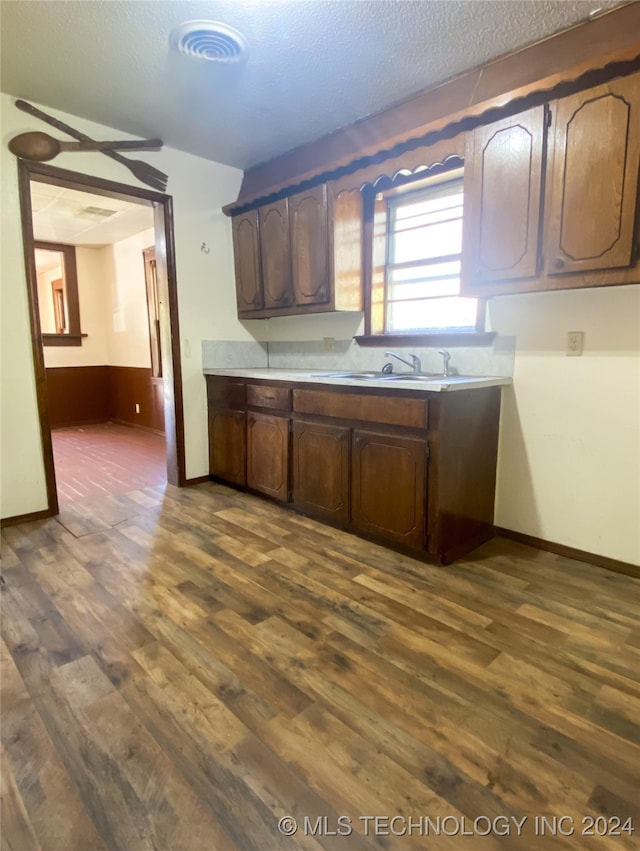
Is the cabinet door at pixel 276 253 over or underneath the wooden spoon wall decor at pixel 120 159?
underneath

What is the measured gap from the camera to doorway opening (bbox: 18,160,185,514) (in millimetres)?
3354

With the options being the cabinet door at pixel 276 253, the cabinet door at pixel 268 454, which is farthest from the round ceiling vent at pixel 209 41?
the cabinet door at pixel 268 454

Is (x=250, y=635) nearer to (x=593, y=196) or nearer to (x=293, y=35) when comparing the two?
(x=593, y=196)

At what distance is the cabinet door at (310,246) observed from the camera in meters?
3.04

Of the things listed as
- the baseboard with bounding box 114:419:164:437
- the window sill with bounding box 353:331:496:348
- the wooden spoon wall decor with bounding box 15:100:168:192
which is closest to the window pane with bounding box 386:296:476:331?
the window sill with bounding box 353:331:496:348

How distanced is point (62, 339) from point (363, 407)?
5.38 meters

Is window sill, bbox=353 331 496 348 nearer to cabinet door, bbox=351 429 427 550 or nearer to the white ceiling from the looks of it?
cabinet door, bbox=351 429 427 550

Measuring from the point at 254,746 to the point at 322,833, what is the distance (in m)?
0.30

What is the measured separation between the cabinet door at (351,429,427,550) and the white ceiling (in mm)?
3019

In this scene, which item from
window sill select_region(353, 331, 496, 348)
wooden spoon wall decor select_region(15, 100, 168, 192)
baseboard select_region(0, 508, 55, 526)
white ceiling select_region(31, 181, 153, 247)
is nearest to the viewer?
window sill select_region(353, 331, 496, 348)

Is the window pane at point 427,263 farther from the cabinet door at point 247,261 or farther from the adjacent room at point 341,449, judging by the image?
the cabinet door at point 247,261

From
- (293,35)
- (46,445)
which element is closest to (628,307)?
(293,35)

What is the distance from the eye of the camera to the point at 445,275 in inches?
113

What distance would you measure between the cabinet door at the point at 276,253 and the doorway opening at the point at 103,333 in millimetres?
688
